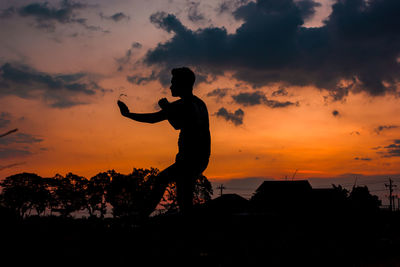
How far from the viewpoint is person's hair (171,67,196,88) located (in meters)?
6.77

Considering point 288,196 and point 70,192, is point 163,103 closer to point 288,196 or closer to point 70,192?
point 288,196

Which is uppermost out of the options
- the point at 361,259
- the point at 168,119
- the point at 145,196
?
the point at 168,119

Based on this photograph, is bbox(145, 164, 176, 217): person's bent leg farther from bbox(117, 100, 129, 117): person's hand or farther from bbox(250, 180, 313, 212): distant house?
bbox(250, 180, 313, 212): distant house

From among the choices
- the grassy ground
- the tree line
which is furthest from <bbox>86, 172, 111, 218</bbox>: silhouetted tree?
the grassy ground

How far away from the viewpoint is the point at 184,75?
6.79 metres

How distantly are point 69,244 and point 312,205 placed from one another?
216ft

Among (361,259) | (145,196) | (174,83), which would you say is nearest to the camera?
(145,196)

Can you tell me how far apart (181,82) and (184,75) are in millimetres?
132

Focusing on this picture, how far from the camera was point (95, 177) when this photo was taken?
375 ft

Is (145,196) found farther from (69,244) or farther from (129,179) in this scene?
(129,179)

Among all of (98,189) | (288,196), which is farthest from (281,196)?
(98,189)

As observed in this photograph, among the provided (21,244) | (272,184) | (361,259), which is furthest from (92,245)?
(272,184)

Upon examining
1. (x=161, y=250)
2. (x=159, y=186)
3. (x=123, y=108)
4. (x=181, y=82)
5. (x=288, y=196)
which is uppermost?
(x=181, y=82)

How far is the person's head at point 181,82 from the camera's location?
267 inches
